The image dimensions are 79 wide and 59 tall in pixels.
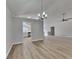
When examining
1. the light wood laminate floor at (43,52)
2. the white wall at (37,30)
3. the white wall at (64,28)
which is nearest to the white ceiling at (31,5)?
the white wall at (64,28)

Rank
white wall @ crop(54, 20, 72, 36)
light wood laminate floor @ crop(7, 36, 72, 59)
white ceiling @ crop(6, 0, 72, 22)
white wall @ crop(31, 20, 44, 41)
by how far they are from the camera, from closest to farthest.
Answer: light wood laminate floor @ crop(7, 36, 72, 59) → white ceiling @ crop(6, 0, 72, 22) → white wall @ crop(31, 20, 44, 41) → white wall @ crop(54, 20, 72, 36)

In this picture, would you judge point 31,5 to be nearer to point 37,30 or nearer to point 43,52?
point 43,52

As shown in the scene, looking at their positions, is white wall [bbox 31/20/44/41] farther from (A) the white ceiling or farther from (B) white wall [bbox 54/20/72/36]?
(B) white wall [bbox 54/20/72/36]

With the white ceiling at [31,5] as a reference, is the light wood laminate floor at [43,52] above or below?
below

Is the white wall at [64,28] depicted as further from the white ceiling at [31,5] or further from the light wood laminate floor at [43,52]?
the light wood laminate floor at [43,52]

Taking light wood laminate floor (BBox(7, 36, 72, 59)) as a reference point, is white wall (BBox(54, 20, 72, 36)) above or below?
above

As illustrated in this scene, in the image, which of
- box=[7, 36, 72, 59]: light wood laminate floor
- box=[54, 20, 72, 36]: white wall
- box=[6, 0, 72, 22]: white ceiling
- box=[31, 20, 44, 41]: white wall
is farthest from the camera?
box=[54, 20, 72, 36]: white wall

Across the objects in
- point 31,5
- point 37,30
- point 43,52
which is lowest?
point 43,52

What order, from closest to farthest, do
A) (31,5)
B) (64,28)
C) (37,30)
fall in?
(31,5), (37,30), (64,28)

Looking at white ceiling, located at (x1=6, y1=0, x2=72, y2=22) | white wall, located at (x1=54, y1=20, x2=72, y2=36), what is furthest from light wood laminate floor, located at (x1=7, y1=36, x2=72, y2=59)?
white wall, located at (x1=54, y1=20, x2=72, y2=36)

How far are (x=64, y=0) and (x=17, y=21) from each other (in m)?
4.04

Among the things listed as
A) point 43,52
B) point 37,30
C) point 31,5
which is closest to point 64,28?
A: point 37,30
